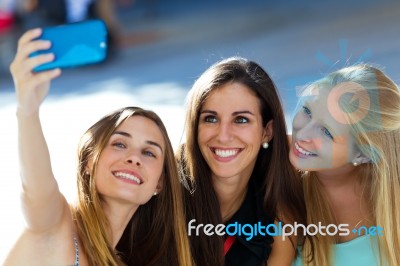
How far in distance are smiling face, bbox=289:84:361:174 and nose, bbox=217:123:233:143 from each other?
0.79 ft

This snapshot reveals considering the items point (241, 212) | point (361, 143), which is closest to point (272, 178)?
point (241, 212)

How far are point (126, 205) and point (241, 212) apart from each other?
550 mm

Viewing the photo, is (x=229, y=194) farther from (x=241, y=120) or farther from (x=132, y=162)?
(x=132, y=162)

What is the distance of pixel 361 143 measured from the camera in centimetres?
273

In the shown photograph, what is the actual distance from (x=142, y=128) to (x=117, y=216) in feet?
1.03

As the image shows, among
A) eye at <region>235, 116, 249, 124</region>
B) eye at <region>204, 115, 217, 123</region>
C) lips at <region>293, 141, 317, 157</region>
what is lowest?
lips at <region>293, 141, 317, 157</region>

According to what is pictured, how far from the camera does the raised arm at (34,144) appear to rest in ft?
5.90

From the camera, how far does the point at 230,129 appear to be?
111 inches

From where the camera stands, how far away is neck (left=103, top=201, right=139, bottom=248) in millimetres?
2553

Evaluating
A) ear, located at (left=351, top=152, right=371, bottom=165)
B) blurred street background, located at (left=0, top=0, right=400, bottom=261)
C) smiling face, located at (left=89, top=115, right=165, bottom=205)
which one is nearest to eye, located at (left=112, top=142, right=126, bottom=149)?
smiling face, located at (left=89, top=115, right=165, bottom=205)

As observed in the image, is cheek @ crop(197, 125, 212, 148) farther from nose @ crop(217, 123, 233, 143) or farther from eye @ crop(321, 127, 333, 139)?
eye @ crop(321, 127, 333, 139)

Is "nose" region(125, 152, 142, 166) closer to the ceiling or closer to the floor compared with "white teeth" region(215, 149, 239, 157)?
closer to the floor

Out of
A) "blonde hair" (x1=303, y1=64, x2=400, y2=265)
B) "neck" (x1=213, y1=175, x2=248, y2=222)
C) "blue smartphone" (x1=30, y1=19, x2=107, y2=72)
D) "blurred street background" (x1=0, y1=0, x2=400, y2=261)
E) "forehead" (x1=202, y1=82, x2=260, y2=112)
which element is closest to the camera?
"blue smartphone" (x1=30, y1=19, x2=107, y2=72)

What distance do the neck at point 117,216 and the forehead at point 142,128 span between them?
0.24 meters
